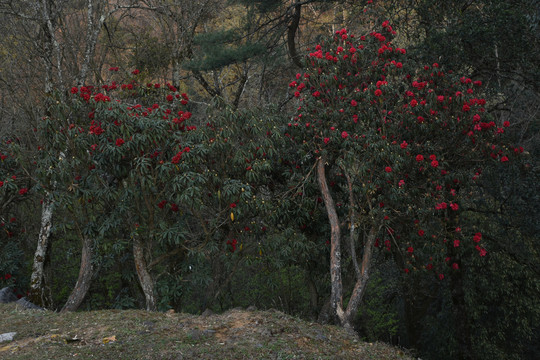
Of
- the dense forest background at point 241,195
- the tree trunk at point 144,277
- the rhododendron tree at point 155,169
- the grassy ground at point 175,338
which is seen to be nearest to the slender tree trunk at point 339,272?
the dense forest background at point 241,195

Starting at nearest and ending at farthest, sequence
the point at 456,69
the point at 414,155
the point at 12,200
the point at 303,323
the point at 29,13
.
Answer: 1. the point at 303,323
2. the point at 414,155
3. the point at 456,69
4. the point at 12,200
5. the point at 29,13

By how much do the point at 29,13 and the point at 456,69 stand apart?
8.98m

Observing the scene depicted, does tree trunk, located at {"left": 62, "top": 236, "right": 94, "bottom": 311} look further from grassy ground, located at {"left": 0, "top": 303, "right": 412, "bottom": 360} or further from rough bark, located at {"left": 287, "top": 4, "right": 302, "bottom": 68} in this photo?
rough bark, located at {"left": 287, "top": 4, "right": 302, "bottom": 68}

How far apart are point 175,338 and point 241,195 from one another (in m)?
2.24

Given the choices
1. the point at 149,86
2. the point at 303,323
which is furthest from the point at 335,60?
the point at 303,323

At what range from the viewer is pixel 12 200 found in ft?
31.5

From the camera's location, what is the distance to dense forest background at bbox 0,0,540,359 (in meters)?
6.80

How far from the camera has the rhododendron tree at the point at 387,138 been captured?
7.12m

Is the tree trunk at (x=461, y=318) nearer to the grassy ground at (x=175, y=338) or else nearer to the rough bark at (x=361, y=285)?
the rough bark at (x=361, y=285)

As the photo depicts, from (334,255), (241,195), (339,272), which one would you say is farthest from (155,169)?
(339,272)

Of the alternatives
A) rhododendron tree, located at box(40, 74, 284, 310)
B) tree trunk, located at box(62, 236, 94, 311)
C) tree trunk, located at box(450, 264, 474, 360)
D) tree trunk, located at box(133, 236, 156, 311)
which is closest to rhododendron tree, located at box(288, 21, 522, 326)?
rhododendron tree, located at box(40, 74, 284, 310)

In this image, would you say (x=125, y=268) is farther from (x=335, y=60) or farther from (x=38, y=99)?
(x=335, y=60)

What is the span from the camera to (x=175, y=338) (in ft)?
16.1

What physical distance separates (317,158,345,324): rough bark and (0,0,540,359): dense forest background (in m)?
0.21
